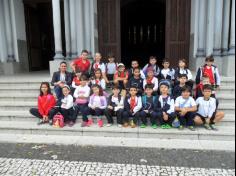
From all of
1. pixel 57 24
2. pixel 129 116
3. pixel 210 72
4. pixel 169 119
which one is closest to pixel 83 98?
pixel 129 116

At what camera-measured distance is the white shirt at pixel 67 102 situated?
537cm

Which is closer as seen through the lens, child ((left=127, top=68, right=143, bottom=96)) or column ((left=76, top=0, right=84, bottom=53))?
child ((left=127, top=68, right=143, bottom=96))

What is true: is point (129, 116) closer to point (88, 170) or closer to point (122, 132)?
point (122, 132)

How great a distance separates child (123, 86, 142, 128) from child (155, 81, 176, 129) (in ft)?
1.34

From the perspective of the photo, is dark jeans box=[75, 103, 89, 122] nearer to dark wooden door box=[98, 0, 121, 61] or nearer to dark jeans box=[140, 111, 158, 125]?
dark jeans box=[140, 111, 158, 125]

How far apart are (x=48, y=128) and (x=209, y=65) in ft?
13.4

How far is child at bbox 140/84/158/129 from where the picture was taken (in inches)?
201

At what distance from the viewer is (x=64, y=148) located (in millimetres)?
4496

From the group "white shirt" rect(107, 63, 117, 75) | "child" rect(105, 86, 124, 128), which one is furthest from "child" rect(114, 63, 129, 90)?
"child" rect(105, 86, 124, 128)

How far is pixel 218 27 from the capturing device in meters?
7.70

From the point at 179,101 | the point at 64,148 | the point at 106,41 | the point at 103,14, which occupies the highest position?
the point at 103,14

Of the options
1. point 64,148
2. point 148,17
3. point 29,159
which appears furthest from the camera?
point 148,17

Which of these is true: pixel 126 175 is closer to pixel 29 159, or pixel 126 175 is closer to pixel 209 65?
pixel 29 159

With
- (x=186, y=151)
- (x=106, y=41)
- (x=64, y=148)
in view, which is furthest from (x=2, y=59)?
(x=186, y=151)
